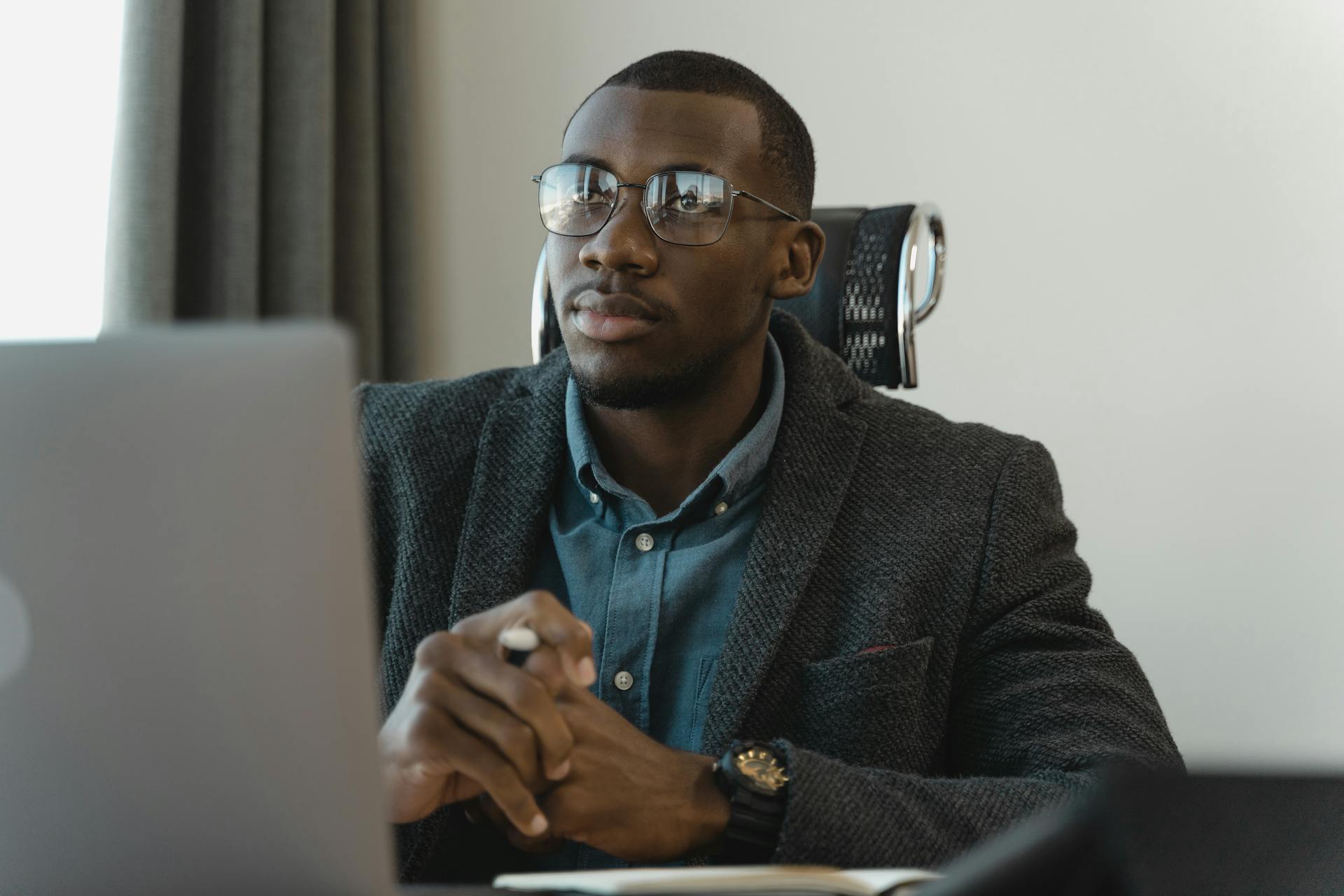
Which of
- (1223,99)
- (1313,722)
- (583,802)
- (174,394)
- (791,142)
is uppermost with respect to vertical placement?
(1223,99)

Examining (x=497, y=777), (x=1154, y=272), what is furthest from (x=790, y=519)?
(x=1154, y=272)

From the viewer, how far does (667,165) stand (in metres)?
1.46

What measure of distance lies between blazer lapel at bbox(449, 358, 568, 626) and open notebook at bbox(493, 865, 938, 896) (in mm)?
588

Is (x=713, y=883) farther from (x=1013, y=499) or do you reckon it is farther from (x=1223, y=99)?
(x=1223, y=99)

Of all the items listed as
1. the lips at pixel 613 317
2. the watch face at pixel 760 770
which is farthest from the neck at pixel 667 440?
the watch face at pixel 760 770

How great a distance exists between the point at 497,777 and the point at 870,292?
86 centimetres

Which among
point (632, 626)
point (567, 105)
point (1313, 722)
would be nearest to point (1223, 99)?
point (1313, 722)

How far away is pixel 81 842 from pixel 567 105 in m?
2.25

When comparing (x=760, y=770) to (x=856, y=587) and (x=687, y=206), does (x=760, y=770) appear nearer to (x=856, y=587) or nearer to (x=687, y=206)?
(x=856, y=587)

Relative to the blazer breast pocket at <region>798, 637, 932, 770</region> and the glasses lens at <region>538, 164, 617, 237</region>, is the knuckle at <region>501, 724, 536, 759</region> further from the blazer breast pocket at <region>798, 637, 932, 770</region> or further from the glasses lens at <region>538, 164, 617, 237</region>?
the glasses lens at <region>538, 164, 617, 237</region>

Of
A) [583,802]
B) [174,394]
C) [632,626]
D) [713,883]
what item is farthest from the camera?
[632,626]

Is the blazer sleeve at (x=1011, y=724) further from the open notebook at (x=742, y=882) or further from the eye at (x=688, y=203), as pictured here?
the eye at (x=688, y=203)

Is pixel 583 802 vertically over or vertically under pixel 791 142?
under

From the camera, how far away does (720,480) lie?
143cm
